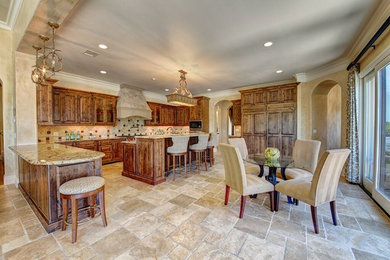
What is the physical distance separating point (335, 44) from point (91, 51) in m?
4.88

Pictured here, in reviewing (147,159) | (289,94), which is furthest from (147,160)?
(289,94)

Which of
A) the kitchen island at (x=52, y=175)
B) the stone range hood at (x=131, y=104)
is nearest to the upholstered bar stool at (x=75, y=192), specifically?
the kitchen island at (x=52, y=175)

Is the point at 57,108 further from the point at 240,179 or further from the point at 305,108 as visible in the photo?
the point at 305,108

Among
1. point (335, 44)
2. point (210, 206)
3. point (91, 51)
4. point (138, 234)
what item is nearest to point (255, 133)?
point (335, 44)

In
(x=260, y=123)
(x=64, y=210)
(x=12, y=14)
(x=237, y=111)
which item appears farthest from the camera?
(x=237, y=111)

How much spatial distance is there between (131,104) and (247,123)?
4352mm

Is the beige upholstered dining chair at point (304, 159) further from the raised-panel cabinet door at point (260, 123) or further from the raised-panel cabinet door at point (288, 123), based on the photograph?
the raised-panel cabinet door at point (260, 123)

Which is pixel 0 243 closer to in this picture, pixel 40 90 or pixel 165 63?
pixel 40 90

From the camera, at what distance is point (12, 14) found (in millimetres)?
2826

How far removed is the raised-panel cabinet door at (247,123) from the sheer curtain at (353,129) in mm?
2683

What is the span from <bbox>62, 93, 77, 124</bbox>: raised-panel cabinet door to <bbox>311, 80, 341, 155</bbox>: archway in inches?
284

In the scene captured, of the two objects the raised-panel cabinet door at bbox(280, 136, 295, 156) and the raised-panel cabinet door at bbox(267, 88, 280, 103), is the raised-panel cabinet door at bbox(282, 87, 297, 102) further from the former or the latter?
the raised-panel cabinet door at bbox(280, 136, 295, 156)

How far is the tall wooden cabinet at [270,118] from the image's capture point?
16.6 ft

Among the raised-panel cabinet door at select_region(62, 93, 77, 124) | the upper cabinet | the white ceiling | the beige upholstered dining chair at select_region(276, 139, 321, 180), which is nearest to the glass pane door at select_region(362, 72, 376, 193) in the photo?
the white ceiling
